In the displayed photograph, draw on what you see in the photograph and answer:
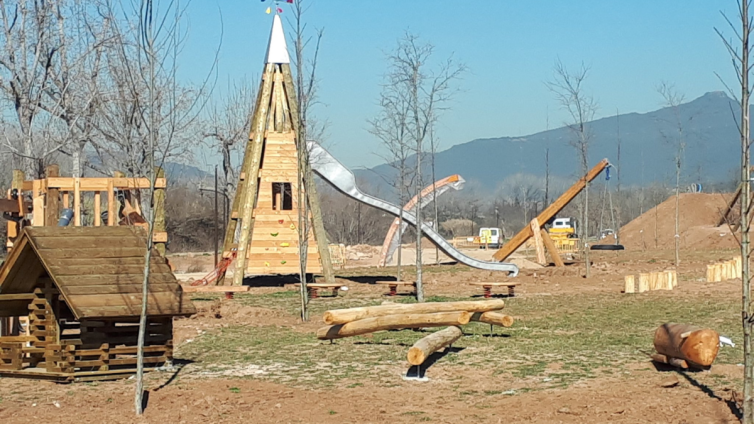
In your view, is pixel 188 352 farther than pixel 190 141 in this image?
No

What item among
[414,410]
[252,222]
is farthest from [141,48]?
[252,222]

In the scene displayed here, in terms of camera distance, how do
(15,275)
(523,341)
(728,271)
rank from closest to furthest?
(15,275)
(523,341)
(728,271)

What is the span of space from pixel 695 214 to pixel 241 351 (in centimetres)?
5230

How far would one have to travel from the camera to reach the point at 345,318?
45.6ft

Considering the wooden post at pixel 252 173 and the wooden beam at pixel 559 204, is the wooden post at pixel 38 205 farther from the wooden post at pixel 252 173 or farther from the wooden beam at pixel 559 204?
the wooden beam at pixel 559 204

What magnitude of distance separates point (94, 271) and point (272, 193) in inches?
645

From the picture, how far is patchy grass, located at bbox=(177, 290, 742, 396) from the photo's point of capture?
39.4ft

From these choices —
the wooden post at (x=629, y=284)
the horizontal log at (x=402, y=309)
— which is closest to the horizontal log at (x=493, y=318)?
the horizontal log at (x=402, y=309)

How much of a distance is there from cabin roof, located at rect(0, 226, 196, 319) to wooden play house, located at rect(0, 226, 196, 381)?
12 mm

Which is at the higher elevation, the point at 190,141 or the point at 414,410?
the point at 190,141

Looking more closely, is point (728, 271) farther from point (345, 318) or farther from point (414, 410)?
point (414, 410)

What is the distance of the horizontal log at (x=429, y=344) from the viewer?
11430 millimetres

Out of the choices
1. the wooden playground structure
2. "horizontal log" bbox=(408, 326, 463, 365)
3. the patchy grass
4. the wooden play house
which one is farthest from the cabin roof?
"horizontal log" bbox=(408, 326, 463, 365)

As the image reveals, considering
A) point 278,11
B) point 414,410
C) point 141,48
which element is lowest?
point 414,410
